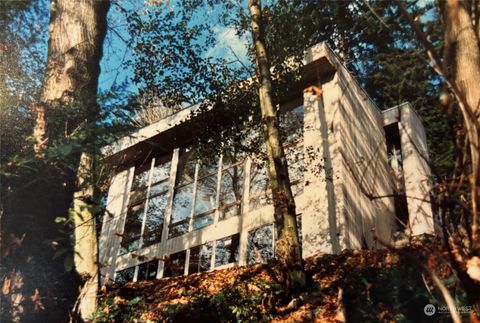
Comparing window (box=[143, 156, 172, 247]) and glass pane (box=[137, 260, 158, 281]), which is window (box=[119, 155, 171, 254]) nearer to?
window (box=[143, 156, 172, 247])

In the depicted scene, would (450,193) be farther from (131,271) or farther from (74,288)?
(131,271)

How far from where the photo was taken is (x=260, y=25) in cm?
923

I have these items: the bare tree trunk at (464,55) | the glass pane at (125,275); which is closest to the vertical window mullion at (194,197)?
the glass pane at (125,275)

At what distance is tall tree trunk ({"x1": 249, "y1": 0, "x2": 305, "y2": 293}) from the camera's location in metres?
6.89

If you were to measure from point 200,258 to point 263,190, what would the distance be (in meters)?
2.43

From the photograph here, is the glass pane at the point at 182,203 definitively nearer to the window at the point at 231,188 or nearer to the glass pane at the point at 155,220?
the glass pane at the point at 155,220

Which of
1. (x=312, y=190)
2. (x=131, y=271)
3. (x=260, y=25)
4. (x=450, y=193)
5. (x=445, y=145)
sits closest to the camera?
(x=450, y=193)

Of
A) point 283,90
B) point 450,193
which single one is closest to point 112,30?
point 283,90

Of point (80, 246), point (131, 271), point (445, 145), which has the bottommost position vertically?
point (80, 246)

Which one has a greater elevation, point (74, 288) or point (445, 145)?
point (445, 145)

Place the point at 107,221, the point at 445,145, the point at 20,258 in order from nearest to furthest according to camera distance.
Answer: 1. the point at 20,258
2. the point at 107,221
3. the point at 445,145

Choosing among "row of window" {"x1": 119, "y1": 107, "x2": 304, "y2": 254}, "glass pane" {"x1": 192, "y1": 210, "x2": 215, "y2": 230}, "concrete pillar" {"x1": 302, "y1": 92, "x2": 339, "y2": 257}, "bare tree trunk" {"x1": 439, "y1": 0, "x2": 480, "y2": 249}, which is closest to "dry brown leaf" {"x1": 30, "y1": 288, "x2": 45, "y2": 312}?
"bare tree trunk" {"x1": 439, "y1": 0, "x2": 480, "y2": 249}

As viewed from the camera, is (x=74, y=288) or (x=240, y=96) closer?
(x=74, y=288)

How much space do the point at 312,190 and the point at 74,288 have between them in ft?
23.4
